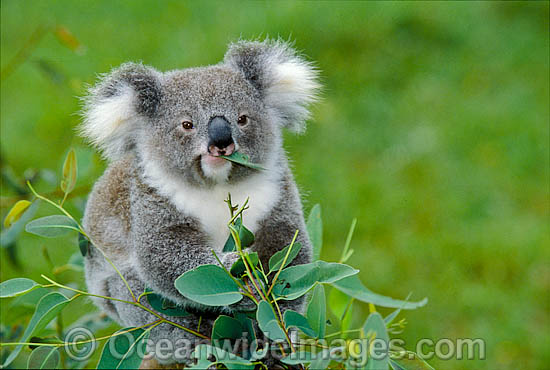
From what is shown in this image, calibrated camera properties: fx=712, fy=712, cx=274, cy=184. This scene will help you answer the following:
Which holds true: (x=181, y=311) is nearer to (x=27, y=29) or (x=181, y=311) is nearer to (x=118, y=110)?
(x=118, y=110)

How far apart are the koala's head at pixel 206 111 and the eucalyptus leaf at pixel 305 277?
14.4 inches

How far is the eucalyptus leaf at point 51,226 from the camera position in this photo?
1683mm

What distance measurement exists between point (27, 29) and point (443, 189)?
141 inches

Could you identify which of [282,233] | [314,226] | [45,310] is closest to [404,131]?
[314,226]

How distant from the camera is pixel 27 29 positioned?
5762mm

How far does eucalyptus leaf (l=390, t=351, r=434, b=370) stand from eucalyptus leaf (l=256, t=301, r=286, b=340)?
246 millimetres

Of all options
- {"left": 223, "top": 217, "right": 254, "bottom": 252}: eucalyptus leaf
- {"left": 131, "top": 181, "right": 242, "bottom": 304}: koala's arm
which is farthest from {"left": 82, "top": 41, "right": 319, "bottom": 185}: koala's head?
{"left": 223, "top": 217, "right": 254, "bottom": 252}: eucalyptus leaf

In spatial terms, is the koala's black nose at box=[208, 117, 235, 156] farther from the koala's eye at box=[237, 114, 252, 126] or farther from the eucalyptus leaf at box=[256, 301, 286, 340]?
the eucalyptus leaf at box=[256, 301, 286, 340]

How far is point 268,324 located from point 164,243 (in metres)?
0.59

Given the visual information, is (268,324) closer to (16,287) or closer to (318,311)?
(318,311)

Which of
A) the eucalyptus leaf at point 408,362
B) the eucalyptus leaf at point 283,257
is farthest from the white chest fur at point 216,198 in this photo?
the eucalyptus leaf at point 408,362

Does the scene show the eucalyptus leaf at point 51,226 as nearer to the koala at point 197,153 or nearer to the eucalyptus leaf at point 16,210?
the eucalyptus leaf at point 16,210

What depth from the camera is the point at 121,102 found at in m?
1.91

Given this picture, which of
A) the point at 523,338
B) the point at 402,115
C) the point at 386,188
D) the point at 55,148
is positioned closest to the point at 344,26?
the point at 402,115
